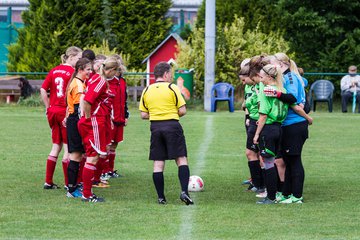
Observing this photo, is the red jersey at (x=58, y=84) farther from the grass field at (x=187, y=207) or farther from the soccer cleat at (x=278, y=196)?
the soccer cleat at (x=278, y=196)

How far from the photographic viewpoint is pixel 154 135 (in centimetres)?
1073

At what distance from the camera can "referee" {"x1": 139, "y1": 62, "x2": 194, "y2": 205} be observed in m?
10.6

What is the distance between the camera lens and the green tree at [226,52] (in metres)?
30.2

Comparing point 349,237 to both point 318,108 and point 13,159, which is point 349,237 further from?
point 318,108

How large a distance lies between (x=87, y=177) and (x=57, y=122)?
53.8 inches

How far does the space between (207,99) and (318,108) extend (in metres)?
3.88

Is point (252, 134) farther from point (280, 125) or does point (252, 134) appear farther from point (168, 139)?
point (168, 139)

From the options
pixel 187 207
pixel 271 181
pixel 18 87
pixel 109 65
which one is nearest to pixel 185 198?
pixel 187 207

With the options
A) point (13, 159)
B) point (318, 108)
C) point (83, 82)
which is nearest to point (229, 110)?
point (318, 108)

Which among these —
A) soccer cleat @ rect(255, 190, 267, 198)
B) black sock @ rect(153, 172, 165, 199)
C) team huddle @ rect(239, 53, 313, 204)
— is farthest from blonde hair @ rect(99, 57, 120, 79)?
soccer cleat @ rect(255, 190, 267, 198)

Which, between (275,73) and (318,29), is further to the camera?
(318,29)

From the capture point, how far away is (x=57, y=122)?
1201cm

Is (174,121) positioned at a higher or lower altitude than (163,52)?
lower

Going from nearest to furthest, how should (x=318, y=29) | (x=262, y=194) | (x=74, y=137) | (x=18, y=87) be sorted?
1. (x=74, y=137)
2. (x=262, y=194)
3. (x=18, y=87)
4. (x=318, y=29)
